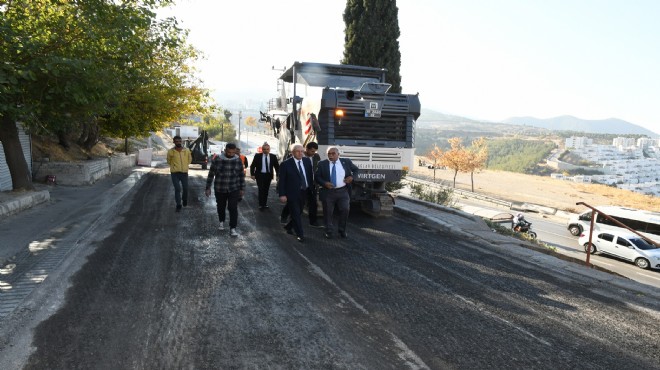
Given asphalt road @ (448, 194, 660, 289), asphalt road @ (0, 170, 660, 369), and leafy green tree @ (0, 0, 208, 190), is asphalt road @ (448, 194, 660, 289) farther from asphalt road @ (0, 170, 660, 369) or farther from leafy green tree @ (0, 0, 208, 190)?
leafy green tree @ (0, 0, 208, 190)

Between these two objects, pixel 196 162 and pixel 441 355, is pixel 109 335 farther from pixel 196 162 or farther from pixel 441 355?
pixel 196 162

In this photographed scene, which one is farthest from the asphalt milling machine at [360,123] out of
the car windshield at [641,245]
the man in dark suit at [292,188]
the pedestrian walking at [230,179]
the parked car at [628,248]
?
the car windshield at [641,245]

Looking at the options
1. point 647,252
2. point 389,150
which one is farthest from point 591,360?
point 647,252

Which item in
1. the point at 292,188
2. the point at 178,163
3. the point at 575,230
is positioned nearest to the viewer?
the point at 292,188

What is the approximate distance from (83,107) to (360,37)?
10.7m

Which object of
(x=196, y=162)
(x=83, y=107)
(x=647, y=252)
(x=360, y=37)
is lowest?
(x=647, y=252)

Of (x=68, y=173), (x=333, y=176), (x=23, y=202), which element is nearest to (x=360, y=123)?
(x=333, y=176)

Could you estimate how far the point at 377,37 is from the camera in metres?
17.0

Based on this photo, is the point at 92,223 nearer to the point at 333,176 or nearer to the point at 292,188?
the point at 292,188

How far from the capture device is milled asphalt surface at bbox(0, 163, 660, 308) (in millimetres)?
6746

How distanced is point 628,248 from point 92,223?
71.1 ft

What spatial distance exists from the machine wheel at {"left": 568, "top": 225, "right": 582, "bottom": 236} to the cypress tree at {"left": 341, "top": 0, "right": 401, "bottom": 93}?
1730cm

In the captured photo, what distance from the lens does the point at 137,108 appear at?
20250 millimetres

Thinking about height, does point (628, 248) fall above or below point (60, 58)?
below
